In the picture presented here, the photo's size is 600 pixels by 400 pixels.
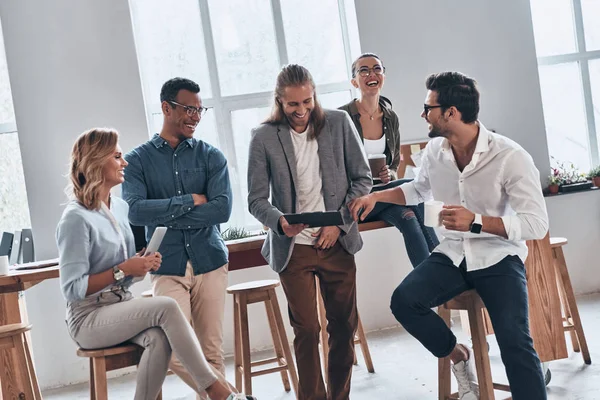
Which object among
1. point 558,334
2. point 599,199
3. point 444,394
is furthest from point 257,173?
point 599,199

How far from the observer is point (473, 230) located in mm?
2688

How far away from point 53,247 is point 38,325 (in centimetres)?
55

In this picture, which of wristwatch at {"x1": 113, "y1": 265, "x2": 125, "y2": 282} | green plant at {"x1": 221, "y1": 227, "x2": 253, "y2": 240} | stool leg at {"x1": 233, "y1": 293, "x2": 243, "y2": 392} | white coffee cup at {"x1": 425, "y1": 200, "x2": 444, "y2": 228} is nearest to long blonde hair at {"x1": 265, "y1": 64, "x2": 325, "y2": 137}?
white coffee cup at {"x1": 425, "y1": 200, "x2": 444, "y2": 228}

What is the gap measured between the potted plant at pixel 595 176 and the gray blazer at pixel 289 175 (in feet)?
11.3

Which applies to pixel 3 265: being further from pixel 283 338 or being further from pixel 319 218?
pixel 319 218

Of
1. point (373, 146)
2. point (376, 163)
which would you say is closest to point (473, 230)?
point (376, 163)

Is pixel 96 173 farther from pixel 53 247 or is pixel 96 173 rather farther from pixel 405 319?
pixel 53 247

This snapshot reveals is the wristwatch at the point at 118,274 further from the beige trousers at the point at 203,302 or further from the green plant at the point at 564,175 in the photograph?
the green plant at the point at 564,175

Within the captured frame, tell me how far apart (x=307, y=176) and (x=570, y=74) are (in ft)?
13.0

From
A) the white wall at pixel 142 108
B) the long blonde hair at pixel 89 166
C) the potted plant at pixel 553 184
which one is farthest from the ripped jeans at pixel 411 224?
the potted plant at pixel 553 184

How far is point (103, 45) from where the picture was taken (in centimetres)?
508

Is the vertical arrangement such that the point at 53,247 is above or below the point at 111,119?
below

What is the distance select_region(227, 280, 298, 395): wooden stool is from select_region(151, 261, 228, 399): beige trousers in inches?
18.8

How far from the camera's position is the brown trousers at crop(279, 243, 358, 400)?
3.01 m
